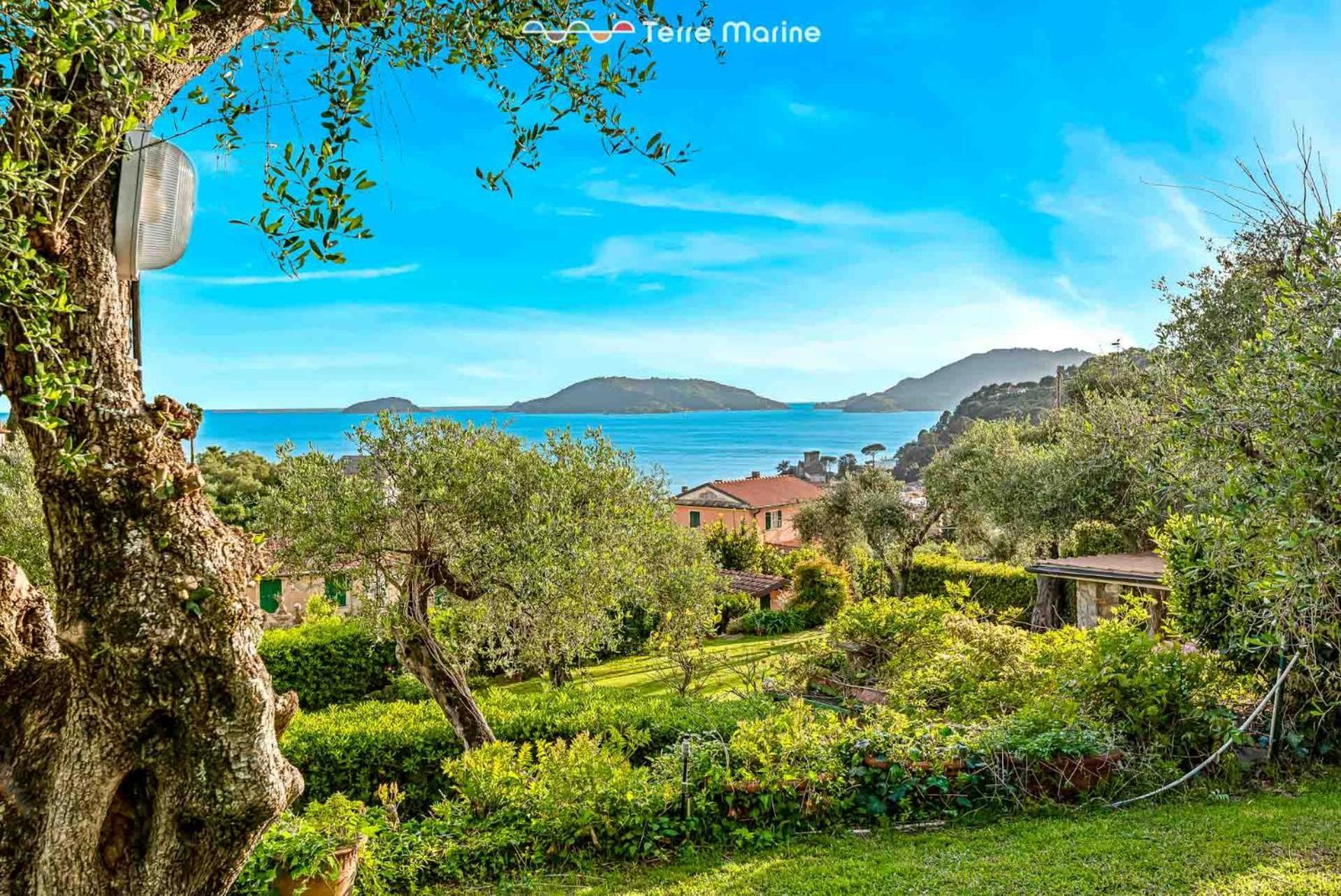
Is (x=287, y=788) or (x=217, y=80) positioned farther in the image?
(x=217, y=80)

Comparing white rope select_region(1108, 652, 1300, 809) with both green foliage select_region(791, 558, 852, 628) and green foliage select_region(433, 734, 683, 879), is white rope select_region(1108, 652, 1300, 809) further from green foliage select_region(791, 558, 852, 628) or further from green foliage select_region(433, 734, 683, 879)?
green foliage select_region(791, 558, 852, 628)

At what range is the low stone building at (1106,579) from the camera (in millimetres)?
13133

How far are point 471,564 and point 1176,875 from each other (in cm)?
618

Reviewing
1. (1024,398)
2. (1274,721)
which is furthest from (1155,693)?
(1024,398)

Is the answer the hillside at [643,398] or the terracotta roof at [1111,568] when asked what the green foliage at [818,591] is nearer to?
the terracotta roof at [1111,568]

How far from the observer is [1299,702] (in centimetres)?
701

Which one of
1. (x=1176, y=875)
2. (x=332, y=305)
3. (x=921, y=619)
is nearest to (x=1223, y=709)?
(x=1176, y=875)

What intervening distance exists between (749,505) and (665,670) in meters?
27.3

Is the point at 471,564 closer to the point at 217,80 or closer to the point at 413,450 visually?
the point at 413,450

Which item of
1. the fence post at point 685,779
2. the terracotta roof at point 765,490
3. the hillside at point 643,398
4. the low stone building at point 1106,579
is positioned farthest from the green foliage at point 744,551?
the hillside at point 643,398

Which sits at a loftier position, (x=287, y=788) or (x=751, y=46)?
(x=751, y=46)

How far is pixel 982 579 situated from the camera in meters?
20.2

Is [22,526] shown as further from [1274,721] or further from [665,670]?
[1274,721]

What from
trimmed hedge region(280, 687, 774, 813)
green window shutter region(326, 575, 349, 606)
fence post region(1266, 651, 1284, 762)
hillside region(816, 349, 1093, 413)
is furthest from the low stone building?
hillside region(816, 349, 1093, 413)
